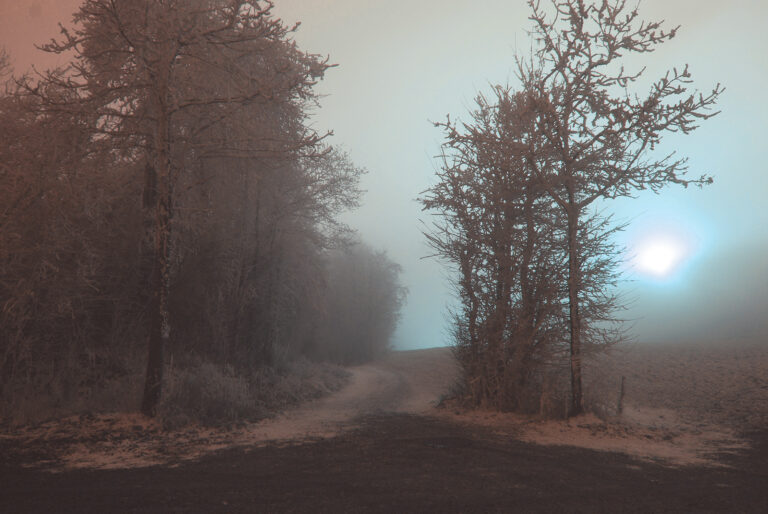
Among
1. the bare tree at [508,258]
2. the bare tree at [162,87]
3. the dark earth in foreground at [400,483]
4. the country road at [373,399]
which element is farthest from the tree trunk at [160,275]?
the bare tree at [508,258]

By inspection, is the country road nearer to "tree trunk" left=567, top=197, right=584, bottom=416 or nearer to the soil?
the soil

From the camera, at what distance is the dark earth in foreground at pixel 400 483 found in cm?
420

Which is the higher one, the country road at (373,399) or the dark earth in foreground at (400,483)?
the dark earth in foreground at (400,483)

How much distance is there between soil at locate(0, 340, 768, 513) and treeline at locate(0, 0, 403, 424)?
2282mm

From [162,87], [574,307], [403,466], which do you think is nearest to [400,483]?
[403,466]

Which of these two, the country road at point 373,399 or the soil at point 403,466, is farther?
the country road at point 373,399

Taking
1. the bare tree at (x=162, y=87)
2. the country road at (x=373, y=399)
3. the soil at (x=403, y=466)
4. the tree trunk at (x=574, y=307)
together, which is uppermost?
the bare tree at (x=162, y=87)

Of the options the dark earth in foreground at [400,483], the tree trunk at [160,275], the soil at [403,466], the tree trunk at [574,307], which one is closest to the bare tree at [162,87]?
the tree trunk at [160,275]

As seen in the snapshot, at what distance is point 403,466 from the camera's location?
18.3ft

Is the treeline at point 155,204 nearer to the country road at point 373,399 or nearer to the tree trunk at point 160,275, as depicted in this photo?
the tree trunk at point 160,275

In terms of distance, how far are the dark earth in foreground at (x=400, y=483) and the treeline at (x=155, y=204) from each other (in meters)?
3.64

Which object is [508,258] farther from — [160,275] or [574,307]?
[160,275]

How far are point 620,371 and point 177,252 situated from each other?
1570 centimetres

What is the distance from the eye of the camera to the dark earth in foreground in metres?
4.20
